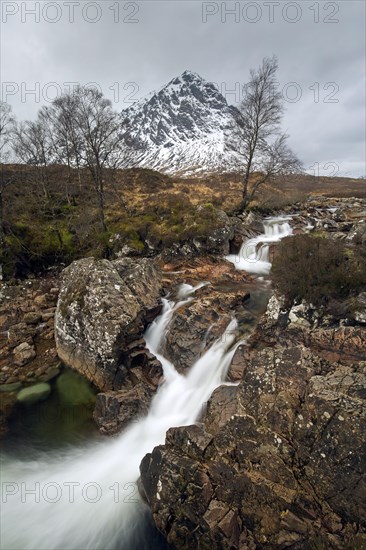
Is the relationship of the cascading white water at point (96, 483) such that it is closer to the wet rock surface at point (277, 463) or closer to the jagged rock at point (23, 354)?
the wet rock surface at point (277, 463)

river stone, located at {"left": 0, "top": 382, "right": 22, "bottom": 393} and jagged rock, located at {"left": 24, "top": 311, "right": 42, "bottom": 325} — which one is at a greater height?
jagged rock, located at {"left": 24, "top": 311, "right": 42, "bottom": 325}

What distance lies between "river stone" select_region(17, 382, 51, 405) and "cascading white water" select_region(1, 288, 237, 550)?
2.13m

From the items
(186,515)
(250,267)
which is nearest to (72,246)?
(250,267)

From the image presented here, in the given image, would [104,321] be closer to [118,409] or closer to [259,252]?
[118,409]

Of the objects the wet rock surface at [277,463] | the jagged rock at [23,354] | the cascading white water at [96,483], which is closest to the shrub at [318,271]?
the wet rock surface at [277,463]

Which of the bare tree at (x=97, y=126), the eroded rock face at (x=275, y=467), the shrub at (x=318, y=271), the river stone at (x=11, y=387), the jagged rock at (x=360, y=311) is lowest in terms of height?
the river stone at (x=11, y=387)

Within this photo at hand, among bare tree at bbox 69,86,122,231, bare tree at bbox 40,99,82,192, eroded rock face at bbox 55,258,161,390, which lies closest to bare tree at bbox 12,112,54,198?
bare tree at bbox 40,99,82,192

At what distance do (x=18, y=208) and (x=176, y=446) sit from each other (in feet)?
79.6

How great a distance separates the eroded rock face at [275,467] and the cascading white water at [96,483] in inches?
52.4

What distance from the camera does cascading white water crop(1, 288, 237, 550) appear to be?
22.9 ft

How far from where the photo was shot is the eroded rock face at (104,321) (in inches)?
428

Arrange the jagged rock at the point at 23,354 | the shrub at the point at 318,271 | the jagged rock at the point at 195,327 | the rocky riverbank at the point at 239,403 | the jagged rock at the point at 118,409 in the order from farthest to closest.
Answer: the jagged rock at the point at 23,354
the jagged rock at the point at 195,327
the jagged rock at the point at 118,409
the shrub at the point at 318,271
the rocky riverbank at the point at 239,403

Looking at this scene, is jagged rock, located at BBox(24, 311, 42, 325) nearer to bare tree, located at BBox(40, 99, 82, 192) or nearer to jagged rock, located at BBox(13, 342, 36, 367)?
jagged rock, located at BBox(13, 342, 36, 367)

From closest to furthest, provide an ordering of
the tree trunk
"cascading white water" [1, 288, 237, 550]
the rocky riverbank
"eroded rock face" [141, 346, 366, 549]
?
1. "eroded rock face" [141, 346, 366, 549]
2. the rocky riverbank
3. "cascading white water" [1, 288, 237, 550]
4. the tree trunk
